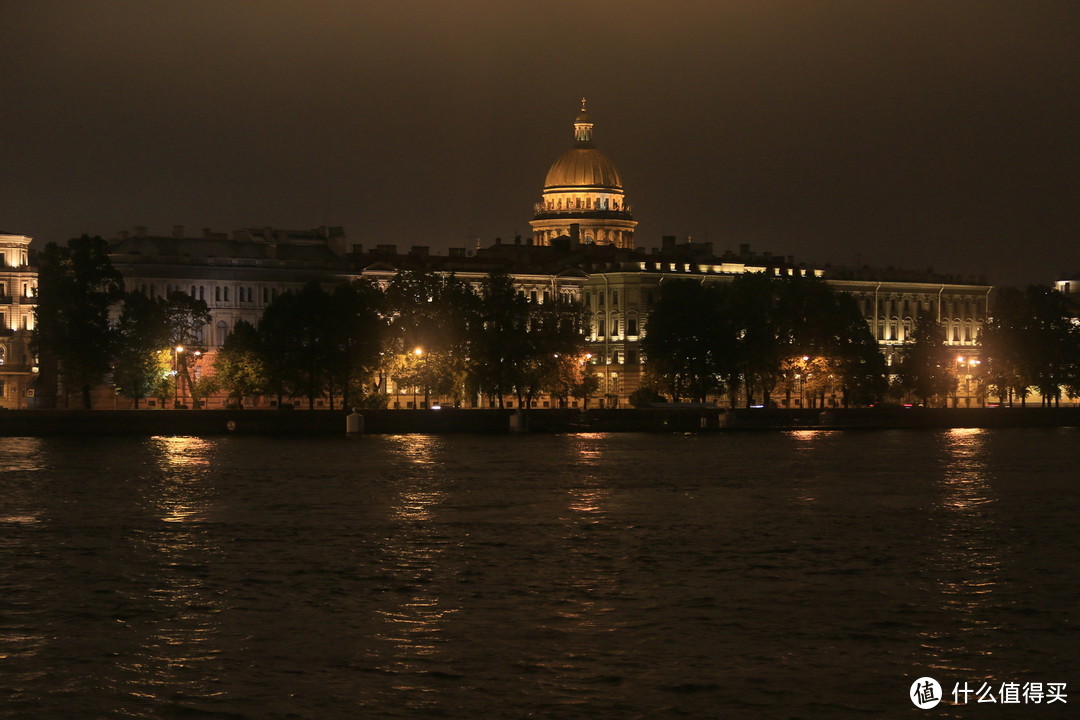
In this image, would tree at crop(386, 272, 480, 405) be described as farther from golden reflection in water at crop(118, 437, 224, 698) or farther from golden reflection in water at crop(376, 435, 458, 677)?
golden reflection in water at crop(118, 437, 224, 698)

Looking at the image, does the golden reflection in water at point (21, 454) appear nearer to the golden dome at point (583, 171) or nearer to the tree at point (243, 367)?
the tree at point (243, 367)

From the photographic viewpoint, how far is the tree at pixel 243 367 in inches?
3652

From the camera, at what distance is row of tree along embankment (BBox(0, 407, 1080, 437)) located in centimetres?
7994

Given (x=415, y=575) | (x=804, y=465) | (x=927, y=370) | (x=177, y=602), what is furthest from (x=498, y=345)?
(x=177, y=602)

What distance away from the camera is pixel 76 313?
87.2 meters

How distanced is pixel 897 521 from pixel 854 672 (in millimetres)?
18134

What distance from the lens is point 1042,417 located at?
106 metres

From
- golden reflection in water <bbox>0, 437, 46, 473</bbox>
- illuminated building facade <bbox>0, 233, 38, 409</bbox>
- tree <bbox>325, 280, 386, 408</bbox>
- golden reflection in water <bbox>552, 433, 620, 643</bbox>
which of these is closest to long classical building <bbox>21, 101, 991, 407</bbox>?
illuminated building facade <bbox>0, 233, 38, 409</bbox>

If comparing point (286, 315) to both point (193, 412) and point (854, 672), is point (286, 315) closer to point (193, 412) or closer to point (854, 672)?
point (193, 412)

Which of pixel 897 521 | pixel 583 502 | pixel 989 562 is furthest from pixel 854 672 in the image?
pixel 583 502


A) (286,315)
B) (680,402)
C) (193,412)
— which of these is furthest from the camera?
(680,402)

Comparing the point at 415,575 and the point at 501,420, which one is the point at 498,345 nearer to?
the point at 501,420

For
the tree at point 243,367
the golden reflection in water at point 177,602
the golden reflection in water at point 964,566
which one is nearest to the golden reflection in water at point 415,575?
the golden reflection in water at point 177,602

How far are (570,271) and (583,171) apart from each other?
33739 mm
